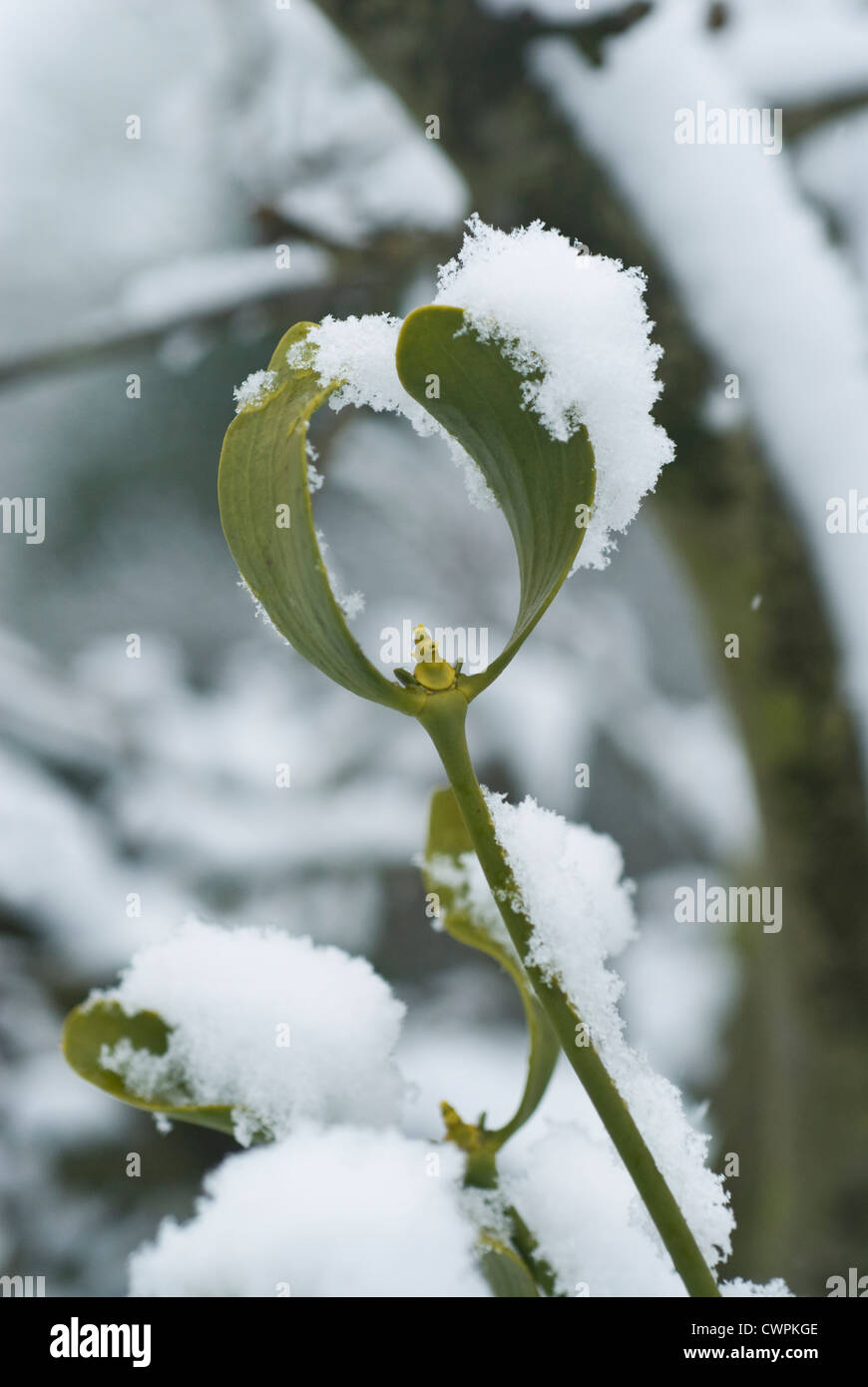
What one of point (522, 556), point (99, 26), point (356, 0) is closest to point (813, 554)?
point (356, 0)

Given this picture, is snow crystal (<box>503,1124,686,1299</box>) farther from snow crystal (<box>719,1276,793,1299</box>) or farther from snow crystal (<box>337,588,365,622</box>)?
snow crystal (<box>337,588,365,622</box>)

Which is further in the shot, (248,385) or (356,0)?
(356,0)

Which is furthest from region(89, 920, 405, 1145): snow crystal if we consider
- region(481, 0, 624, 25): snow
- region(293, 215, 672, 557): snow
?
region(481, 0, 624, 25): snow

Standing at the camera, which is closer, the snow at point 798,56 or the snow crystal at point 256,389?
the snow crystal at point 256,389

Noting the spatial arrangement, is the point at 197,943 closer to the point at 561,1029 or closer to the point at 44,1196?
the point at 561,1029

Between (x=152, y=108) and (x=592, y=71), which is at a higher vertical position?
(x=152, y=108)

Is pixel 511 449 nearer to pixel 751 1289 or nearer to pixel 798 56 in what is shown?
pixel 751 1289

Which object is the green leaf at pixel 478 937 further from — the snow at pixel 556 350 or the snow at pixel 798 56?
the snow at pixel 798 56

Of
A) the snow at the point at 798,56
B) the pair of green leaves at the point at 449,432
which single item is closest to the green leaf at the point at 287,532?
the pair of green leaves at the point at 449,432
